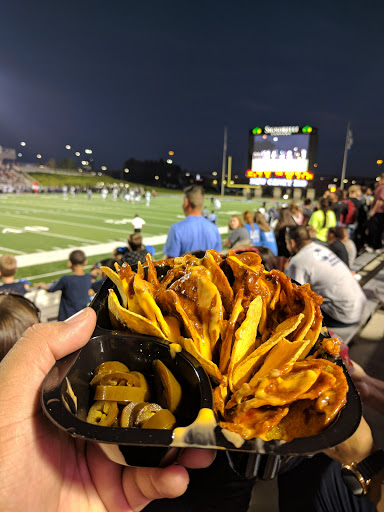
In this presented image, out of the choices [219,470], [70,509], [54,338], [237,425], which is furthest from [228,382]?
[219,470]

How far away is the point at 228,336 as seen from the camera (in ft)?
3.56

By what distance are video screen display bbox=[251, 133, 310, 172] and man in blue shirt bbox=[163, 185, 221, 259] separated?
3457 cm

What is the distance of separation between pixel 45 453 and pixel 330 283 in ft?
13.3

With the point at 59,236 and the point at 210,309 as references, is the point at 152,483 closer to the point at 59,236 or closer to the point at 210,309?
the point at 210,309

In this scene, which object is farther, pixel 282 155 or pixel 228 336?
pixel 282 155

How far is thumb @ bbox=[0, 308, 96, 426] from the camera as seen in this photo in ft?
3.98

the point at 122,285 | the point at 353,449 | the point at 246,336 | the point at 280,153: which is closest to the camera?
the point at 246,336

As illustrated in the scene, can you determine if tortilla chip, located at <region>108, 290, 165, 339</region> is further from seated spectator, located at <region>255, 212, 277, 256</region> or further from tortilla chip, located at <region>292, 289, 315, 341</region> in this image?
seated spectator, located at <region>255, 212, 277, 256</region>

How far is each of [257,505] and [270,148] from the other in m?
38.5

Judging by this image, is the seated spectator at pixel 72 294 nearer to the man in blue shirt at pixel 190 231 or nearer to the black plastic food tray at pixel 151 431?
the man in blue shirt at pixel 190 231

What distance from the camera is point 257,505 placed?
2.48 m

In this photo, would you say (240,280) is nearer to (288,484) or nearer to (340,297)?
(288,484)

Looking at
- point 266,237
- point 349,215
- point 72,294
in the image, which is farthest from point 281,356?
point 349,215

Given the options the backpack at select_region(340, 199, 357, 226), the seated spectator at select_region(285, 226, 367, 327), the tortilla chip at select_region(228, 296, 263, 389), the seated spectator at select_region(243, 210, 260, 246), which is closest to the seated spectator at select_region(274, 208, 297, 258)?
the seated spectator at select_region(243, 210, 260, 246)
